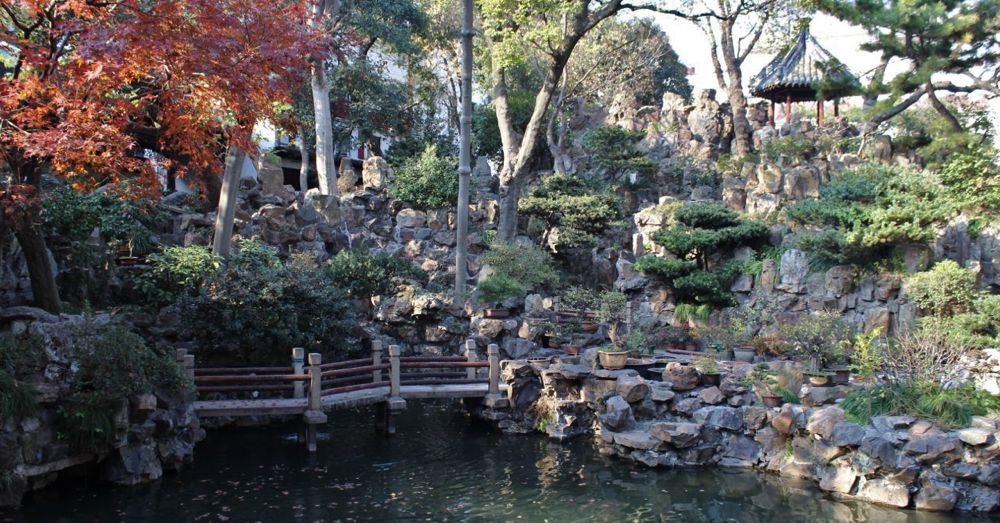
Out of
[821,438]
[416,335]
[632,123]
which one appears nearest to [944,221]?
[821,438]

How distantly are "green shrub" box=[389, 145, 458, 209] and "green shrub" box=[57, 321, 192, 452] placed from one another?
11.3 meters

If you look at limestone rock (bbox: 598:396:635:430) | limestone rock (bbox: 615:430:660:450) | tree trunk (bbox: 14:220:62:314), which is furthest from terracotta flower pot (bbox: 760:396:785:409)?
tree trunk (bbox: 14:220:62:314)

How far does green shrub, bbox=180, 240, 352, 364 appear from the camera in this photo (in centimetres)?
1310

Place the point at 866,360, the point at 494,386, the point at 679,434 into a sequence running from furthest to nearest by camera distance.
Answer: the point at 494,386
the point at 679,434
the point at 866,360

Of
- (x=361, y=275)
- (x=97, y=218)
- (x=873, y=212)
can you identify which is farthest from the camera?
(x=361, y=275)

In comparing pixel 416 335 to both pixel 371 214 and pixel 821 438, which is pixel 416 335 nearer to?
pixel 371 214

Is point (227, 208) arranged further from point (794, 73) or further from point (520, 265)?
point (794, 73)

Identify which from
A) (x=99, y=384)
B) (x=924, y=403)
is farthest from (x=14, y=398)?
(x=924, y=403)

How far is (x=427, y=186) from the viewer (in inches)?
826

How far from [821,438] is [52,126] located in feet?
35.0

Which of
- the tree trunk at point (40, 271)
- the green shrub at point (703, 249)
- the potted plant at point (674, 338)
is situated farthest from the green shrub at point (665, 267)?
the tree trunk at point (40, 271)

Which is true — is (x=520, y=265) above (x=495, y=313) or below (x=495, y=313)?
above

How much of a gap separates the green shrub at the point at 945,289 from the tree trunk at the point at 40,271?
14038 millimetres

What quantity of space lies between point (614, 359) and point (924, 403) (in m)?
4.55
